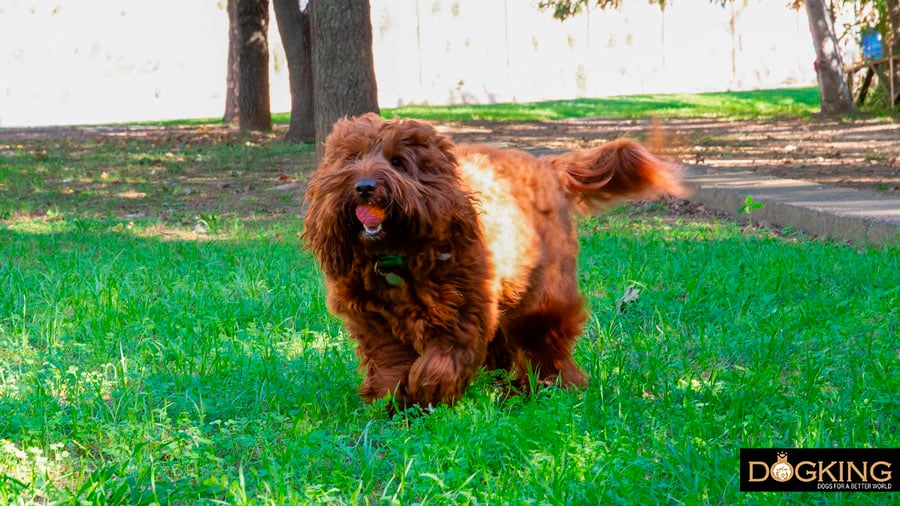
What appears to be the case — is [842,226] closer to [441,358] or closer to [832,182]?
[832,182]

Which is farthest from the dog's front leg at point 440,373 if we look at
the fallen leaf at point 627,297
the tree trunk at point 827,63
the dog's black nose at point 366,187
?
the tree trunk at point 827,63

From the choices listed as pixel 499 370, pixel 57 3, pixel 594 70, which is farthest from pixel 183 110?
pixel 499 370

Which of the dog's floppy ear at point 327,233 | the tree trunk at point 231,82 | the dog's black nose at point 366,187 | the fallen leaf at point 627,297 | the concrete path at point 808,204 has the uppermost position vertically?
the tree trunk at point 231,82

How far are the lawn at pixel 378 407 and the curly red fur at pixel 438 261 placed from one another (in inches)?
8.3

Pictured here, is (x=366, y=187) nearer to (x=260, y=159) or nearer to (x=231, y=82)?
(x=260, y=159)

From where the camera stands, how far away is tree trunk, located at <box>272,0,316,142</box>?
16.0m

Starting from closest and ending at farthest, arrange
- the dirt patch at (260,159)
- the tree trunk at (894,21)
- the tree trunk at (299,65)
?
the dirt patch at (260,159) < the tree trunk at (299,65) < the tree trunk at (894,21)

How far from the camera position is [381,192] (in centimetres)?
382

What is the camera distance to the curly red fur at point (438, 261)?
3971 mm

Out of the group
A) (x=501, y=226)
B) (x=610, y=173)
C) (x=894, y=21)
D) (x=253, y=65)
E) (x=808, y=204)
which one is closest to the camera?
(x=501, y=226)

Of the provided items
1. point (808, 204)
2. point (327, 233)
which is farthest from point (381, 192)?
point (808, 204)

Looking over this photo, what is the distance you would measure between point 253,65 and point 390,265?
14223 millimetres

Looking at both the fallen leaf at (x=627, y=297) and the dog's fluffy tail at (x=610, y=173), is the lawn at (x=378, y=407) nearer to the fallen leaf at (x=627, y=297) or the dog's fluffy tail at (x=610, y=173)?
the fallen leaf at (x=627, y=297)

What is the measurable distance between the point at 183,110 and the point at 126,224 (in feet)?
66.3
